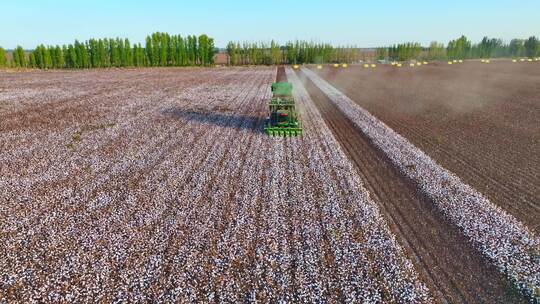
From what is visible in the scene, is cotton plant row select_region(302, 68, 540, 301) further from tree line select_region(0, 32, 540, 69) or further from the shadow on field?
tree line select_region(0, 32, 540, 69)

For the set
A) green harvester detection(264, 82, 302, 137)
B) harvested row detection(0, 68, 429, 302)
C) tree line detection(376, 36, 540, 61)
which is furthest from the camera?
tree line detection(376, 36, 540, 61)

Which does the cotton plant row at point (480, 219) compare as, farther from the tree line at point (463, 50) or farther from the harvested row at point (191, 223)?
the tree line at point (463, 50)

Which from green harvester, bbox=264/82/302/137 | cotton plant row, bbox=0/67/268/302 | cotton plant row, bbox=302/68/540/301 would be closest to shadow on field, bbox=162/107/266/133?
green harvester, bbox=264/82/302/137

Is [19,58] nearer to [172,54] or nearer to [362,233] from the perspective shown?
[172,54]

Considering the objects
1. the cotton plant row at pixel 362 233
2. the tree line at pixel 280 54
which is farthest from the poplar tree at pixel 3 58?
the cotton plant row at pixel 362 233

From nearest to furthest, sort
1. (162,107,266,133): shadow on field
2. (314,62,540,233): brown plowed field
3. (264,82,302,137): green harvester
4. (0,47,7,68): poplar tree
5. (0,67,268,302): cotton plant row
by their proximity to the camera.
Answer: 1. (0,67,268,302): cotton plant row
2. (314,62,540,233): brown plowed field
3. (264,82,302,137): green harvester
4. (162,107,266,133): shadow on field
5. (0,47,7,68): poplar tree

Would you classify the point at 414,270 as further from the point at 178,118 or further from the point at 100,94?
the point at 100,94
